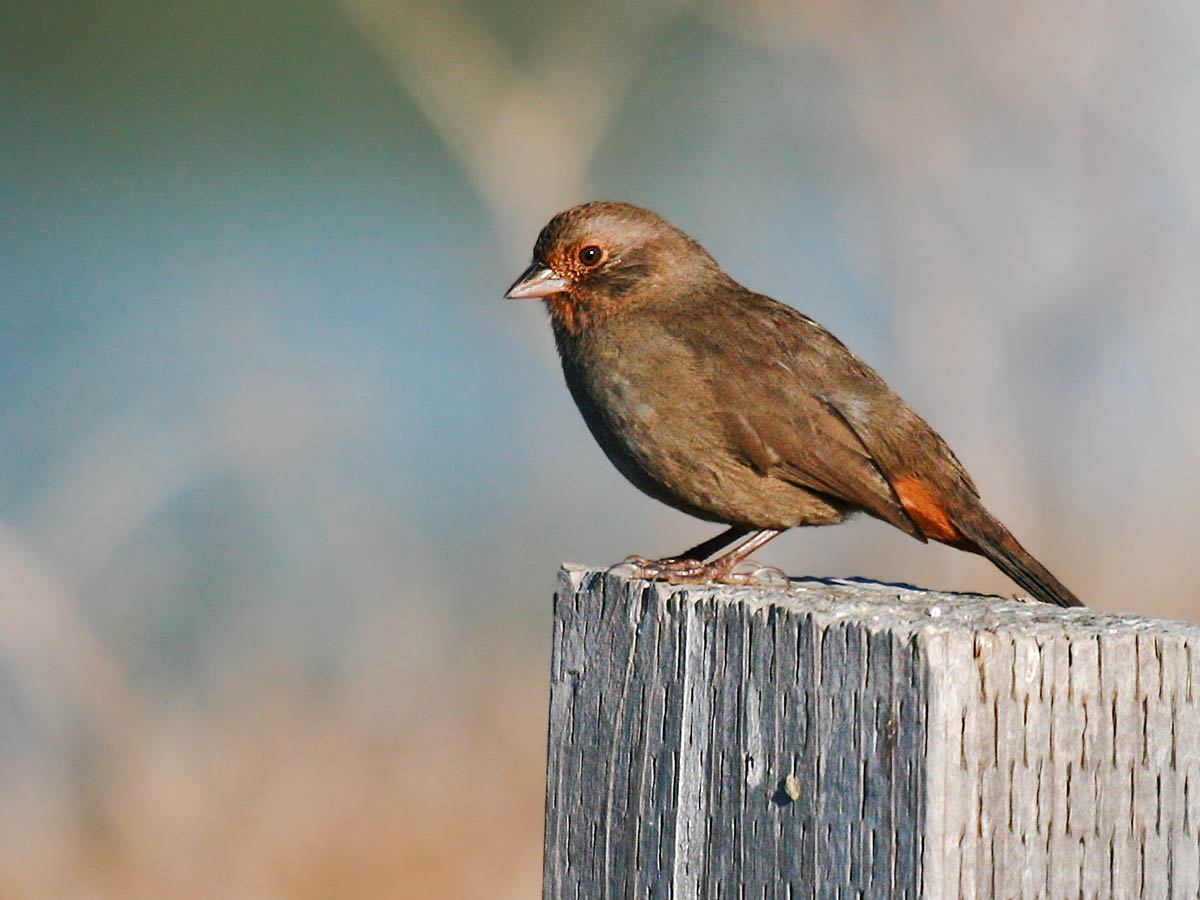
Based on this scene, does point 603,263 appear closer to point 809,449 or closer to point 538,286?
point 538,286

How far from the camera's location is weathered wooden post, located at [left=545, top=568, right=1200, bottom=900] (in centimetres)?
193

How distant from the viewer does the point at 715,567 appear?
3.39m

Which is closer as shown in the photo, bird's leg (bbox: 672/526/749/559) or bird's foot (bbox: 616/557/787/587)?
bird's foot (bbox: 616/557/787/587)

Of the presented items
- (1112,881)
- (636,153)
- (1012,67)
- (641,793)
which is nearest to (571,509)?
(636,153)

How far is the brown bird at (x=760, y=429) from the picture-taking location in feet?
12.0

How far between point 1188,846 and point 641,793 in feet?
2.40

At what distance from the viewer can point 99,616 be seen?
201 inches

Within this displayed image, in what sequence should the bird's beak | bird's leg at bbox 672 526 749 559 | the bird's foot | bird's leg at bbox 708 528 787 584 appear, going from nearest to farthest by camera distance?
the bird's foot
bird's leg at bbox 708 528 787 584
bird's leg at bbox 672 526 749 559
the bird's beak

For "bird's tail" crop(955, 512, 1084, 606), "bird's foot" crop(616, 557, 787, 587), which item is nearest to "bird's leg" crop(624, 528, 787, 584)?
"bird's foot" crop(616, 557, 787, 587)

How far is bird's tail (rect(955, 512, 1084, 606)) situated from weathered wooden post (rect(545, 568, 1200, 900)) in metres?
0.94

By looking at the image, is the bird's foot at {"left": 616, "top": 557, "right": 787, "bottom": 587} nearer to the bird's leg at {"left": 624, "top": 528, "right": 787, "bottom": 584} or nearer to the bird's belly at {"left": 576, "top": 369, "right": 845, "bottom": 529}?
the bird's leg at {"left": 624, "top": 528, "right": 787, "bottom": 584}

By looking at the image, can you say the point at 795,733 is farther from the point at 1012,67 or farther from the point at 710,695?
the point at 1012,67

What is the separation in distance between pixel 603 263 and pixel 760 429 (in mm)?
744

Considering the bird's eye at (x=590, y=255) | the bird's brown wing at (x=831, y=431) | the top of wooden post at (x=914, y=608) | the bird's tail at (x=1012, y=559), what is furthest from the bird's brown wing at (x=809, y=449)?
the top of wooden post at (x=914, y=608)
